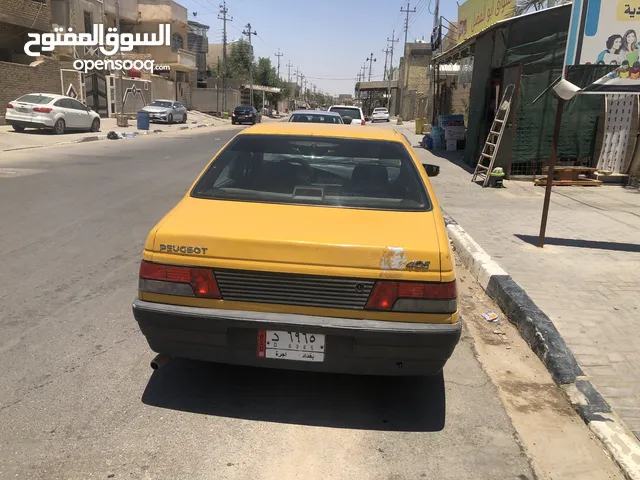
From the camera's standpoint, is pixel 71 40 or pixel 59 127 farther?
pixel 71 40

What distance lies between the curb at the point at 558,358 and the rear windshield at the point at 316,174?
153cm

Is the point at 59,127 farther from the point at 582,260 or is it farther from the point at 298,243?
the point at 298,243

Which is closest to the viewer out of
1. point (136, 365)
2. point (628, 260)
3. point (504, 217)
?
point (136, 365)

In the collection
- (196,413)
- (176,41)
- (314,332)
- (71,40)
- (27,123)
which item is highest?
(176,41)

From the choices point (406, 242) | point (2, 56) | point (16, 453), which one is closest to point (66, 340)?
point (16, 453)

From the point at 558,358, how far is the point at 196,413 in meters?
2.55

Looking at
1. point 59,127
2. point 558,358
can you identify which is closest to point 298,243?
point 558,358

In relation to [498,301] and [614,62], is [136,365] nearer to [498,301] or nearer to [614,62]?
[498,301]

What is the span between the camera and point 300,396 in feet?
10.8

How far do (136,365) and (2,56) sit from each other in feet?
104

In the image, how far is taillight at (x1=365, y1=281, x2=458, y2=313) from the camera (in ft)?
9.05

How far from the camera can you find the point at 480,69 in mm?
14211

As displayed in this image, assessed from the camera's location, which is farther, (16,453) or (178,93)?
(178,93)

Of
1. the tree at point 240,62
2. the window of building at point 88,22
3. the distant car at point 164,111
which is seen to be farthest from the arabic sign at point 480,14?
the tree at point 240,62
